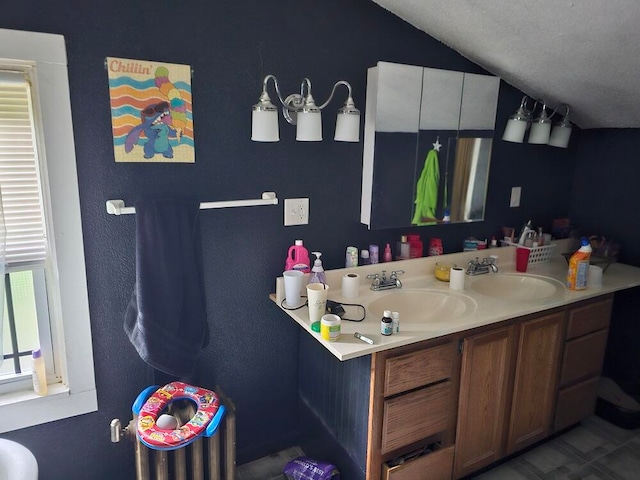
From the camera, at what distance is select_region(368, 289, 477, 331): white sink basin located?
1.98 metres

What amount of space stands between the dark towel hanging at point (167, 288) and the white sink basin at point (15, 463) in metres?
0.44

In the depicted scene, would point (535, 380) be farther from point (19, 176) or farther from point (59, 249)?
point (19, 176)

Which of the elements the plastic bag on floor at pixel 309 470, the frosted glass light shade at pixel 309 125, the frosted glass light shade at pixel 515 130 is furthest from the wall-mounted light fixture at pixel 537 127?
the plastic bag on floor at pixel 309 470

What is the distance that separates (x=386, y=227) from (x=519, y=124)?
885 mm

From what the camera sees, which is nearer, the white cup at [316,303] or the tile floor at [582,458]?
the white cup at [316,303]

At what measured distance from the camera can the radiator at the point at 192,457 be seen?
1.54 m

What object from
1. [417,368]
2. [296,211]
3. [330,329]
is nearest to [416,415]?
[417,368]

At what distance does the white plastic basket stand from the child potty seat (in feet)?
5.69

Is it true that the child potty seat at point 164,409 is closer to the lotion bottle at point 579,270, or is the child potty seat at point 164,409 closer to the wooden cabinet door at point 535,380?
the wooden cabinet door at point 535,380

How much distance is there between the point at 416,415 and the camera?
66.5 inches

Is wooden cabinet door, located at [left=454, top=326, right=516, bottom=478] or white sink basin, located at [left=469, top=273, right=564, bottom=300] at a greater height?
white sink basin, located at [left=469, top=273, right=564, bottom=300]

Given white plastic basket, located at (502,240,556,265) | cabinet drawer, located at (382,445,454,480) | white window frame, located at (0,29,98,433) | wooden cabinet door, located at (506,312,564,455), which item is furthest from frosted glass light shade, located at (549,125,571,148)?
white window frame, located at (0,29,98,433)

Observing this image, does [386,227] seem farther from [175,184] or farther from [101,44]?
[101,44]

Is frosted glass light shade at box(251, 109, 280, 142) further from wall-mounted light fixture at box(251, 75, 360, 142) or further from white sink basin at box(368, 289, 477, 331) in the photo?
white sink basin at box(368, 289, 477, 331)
